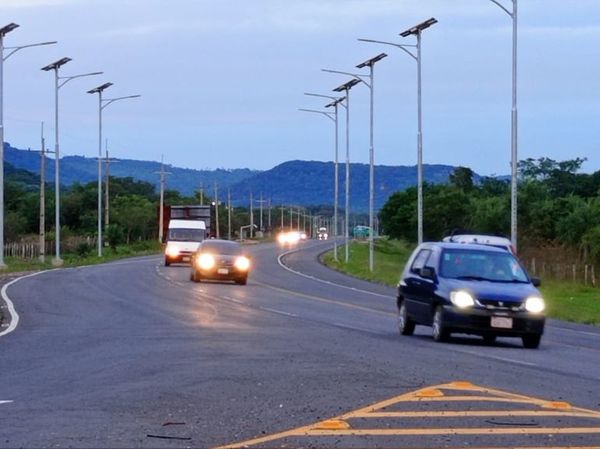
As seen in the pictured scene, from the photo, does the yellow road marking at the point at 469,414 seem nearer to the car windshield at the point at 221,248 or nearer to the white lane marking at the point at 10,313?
the white lane marking at the point at 10,313

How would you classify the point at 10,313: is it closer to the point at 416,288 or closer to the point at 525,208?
the point at 416,288

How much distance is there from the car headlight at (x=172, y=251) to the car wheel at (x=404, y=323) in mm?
39253

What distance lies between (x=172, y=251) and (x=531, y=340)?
41.9 metres

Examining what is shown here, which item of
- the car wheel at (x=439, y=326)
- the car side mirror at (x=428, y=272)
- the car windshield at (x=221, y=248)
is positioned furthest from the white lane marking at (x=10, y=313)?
the car wheel at (x=439, y=326)

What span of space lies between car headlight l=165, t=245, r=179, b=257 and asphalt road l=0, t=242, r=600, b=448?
108 feet

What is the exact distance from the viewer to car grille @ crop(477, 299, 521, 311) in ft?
68.7

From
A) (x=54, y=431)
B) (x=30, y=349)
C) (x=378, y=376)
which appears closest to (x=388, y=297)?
(x=30, y=349)

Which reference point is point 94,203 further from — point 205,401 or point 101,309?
point 205,401

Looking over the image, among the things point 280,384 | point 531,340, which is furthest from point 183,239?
point 280,384

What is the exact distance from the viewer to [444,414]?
12359 mm

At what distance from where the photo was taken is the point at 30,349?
2016cm

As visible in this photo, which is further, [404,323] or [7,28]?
[7,28]

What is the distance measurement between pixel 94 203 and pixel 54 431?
117902 millimetres

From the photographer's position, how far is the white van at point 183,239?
62250mm
